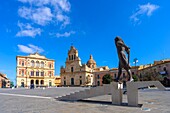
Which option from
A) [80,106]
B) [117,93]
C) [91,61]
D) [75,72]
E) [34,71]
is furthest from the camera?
[91,61]

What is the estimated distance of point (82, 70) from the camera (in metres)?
75.2

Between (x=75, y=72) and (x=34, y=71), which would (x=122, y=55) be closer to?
(x=75, y=72)

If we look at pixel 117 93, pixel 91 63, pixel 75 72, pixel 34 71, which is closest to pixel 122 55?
pixel 117 93

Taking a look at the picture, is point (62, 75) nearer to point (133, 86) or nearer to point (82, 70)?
point (82, 70)

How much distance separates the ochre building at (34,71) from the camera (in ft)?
246

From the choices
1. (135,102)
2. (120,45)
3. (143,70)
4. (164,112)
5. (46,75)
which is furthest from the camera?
(46,75)

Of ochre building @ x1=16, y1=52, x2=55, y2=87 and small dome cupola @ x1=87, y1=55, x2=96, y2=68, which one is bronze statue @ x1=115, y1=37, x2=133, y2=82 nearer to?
ochre building @ x1=16, y1=52, x2=55, y2=87

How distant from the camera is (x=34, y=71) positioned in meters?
79.0

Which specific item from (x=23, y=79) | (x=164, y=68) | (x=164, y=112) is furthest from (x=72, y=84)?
(x=164, y=112)

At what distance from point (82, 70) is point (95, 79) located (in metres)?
6.87

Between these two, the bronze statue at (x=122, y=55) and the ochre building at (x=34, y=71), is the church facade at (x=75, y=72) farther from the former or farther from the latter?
the bronze statue at (x=122, y=55)

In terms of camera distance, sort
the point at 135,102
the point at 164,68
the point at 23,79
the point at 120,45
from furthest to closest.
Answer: the point at 23,79, the point at 164,68, the point at 120,45, the point at 135,102

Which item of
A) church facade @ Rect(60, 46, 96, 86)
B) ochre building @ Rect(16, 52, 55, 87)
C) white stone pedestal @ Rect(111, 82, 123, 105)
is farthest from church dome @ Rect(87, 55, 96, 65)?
white stone pedestal @ Rect(111, 82, 123, 105)

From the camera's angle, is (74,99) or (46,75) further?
(46,75)
